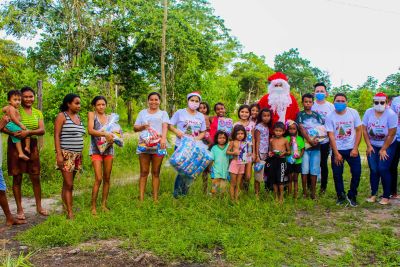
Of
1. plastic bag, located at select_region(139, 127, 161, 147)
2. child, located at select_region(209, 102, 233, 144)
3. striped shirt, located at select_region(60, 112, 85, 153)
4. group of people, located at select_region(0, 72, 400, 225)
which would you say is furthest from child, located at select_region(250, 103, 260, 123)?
striped shirt, located at select_region(60, 112, 85, 153)

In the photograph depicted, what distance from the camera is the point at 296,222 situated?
4723 millimetres

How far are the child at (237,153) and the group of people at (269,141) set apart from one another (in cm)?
2

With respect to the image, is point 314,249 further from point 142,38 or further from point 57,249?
point 142,38

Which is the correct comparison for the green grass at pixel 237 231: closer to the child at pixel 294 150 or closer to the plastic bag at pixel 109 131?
the child at pixel 294 150

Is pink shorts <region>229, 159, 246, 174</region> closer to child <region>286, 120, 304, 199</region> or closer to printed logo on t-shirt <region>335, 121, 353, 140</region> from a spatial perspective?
child <region>286, 120, 304, 199</region>

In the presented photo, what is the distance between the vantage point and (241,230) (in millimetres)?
4207

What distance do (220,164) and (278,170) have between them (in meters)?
0.87

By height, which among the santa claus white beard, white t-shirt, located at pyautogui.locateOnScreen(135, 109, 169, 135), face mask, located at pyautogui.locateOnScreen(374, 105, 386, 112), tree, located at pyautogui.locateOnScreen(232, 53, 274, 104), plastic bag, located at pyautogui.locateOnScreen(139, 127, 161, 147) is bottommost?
plastic bag, located at pyautogui.locateOnScreen(139, 127, 161, 147)

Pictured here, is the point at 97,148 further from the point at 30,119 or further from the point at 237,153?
the point at 237,153

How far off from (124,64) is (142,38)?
12.1 feet

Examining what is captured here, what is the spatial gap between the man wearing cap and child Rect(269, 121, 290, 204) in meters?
1.39

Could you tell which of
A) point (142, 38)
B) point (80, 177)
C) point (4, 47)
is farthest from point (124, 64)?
point (80, 177)

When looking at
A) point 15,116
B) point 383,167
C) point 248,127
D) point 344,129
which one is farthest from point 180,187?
point 383,167

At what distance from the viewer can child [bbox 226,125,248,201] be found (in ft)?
17.9
